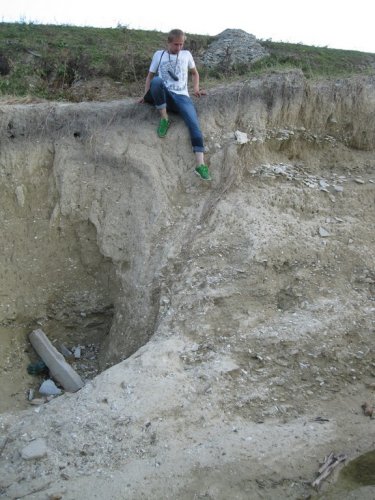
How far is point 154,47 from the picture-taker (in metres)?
13.4

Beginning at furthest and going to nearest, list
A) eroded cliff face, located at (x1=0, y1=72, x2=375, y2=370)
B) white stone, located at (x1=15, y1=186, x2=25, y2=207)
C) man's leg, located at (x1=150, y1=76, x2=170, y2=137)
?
white stone, located at (x1=15, y1=186, x2=25, y2=207) → man's leg, located at (x1=150, y1=76, x2=170, y2=137) → eroded cliff face, located at (x1=0, y1=72, x2=375, y2=370)

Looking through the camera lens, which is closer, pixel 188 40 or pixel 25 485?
pixel 25 485

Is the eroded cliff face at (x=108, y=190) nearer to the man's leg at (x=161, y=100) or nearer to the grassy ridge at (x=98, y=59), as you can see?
the man's leg at (x=161, y=100)

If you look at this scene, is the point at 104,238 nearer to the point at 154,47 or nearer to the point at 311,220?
the point at 311,220

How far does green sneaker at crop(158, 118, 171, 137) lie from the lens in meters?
8.26

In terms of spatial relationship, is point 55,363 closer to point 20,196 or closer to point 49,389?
point 49,389

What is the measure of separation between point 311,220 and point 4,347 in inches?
166

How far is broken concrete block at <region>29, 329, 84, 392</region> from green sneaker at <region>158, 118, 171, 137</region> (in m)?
3.06

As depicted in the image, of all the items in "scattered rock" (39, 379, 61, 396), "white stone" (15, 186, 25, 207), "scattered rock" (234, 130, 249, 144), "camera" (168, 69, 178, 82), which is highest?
"camera" (168, 69, 178, 82)

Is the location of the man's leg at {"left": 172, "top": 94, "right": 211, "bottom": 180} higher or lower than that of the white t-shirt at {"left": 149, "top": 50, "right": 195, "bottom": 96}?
lower

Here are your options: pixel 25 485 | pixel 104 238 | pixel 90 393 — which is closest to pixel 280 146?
pixel 104 238

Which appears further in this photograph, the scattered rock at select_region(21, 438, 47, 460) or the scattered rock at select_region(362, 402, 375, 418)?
the scattered rock at select_region(362, 402, 375, 418)

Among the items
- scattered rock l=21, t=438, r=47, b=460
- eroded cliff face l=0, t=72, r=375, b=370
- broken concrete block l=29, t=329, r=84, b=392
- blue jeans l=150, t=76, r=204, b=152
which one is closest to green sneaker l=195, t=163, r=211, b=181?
eroded cliff face l=0, t=72, r=375, b=370

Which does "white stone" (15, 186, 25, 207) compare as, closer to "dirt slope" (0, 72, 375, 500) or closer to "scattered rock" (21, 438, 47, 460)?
"dirt slope" (0, 72, 375, 500)
